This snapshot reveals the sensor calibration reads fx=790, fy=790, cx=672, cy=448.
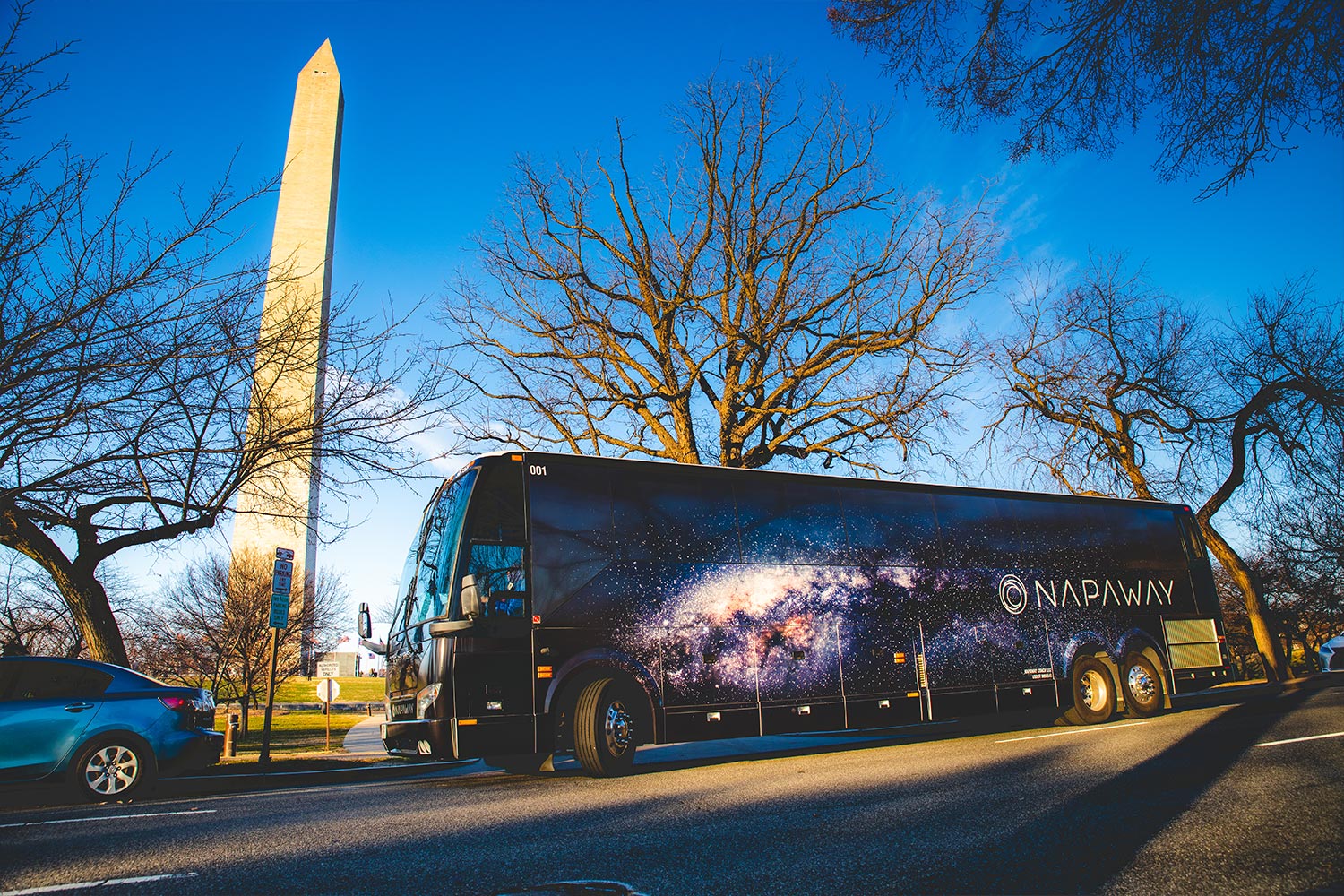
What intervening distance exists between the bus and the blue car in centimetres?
203

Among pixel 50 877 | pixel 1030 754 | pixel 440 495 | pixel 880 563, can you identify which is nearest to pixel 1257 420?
pixel 880 563

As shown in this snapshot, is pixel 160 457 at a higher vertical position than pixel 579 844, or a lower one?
higher

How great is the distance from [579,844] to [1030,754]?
17.7 feet

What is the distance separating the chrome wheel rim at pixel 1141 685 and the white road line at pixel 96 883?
12.5 m

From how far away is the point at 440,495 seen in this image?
907 cm

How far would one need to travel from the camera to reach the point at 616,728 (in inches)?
324

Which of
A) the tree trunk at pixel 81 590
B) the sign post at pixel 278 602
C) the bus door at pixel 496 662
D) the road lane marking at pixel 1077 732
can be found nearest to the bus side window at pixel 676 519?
the bus door at pixel 496 662

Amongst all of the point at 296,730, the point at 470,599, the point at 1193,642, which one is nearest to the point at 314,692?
the point at 296,730

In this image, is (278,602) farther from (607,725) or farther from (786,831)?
(786,831)

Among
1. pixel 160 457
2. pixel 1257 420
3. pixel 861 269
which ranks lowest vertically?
pixel 160 457

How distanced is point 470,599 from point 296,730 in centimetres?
2986

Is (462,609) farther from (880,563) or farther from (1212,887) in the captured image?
(1212,887)

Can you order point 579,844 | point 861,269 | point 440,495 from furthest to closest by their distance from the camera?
point 861,269
point 440,495
point 579,844

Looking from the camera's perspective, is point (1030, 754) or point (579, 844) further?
point (1030, 754)
